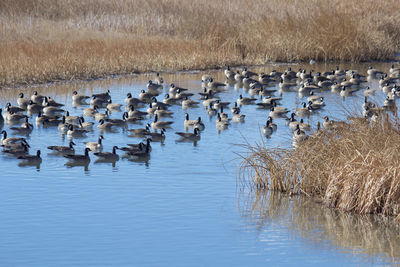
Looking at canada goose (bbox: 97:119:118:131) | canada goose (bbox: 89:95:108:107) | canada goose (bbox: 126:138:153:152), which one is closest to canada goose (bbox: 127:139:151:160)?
canada goose (bbox: 126:138:153:152)

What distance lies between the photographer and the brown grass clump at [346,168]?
1210 centimetres

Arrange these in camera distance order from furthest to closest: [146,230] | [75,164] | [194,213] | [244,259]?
1. [75,164]
2. [194,213]
3. [146,230]
4. [244,259]

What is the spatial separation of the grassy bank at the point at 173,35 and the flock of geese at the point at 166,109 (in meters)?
2.35

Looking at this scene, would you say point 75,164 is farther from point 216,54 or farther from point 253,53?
point 253,53

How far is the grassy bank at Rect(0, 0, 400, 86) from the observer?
30.0 m

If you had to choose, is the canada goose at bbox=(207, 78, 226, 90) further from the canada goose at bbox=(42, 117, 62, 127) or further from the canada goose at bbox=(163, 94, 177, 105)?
the canada goose at bbox=(42, 117, 62, 127)

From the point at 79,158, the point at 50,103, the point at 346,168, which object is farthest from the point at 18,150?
the point at 346,168

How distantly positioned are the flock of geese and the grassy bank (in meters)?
2.35

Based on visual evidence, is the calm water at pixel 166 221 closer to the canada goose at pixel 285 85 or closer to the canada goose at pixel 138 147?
the canada goose at pixel 138 147

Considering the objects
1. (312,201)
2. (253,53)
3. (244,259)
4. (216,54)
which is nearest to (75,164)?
(312,201)

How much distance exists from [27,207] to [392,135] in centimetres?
704

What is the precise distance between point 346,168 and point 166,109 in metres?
12.8

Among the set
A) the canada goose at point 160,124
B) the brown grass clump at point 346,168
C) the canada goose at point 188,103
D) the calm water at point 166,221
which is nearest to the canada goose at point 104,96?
the canada goose at point 188,103

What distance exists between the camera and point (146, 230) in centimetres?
1185
